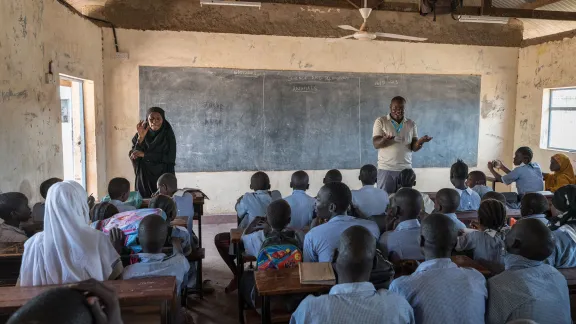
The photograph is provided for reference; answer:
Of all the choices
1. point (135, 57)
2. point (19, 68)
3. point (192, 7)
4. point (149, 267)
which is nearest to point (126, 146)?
point (135, 57)

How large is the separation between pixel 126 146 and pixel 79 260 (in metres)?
4.13

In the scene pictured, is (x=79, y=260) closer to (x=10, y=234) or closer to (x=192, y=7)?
(x=10, y=234)

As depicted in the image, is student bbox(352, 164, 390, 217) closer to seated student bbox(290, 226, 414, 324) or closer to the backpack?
the backpack

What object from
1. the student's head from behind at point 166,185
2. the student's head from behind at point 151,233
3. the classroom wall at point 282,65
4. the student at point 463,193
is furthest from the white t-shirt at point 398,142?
the student's head from behind at point 151,233

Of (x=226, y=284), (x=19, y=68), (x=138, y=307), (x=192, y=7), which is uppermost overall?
(x=192, y=7)

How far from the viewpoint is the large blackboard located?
580 centimetres

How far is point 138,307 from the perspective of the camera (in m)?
1.77

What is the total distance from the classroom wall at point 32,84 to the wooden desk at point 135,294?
5.58 ft

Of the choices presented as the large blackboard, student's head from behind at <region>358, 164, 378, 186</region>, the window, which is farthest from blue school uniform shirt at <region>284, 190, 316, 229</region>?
the window

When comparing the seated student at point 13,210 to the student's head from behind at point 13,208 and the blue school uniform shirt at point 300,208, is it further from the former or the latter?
the blue school uniform shirt at point 300,208

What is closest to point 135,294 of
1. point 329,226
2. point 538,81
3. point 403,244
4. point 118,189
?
point 329,226

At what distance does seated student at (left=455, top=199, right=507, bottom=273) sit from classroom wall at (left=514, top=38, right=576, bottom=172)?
13.9 feet

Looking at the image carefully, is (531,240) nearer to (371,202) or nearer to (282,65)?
(371,202)

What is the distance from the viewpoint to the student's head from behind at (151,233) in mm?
2082
